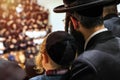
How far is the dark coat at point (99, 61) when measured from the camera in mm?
1265

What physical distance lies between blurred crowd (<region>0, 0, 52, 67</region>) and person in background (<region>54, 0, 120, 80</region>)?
2505mm

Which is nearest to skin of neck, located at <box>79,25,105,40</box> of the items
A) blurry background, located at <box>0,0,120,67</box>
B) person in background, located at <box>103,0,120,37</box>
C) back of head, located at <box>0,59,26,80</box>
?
back of head, located at <box>0,59,26,80</box>

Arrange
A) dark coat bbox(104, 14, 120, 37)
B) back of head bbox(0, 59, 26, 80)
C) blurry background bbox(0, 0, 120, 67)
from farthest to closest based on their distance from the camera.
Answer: blurry background bbox(0, 0, 120, 67)
dark coat bbox(104, 14, 120, 37)
back of head bbox(0, 59, 26, 80)

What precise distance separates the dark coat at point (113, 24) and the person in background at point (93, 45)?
445 mm

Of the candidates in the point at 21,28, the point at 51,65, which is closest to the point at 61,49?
the point at 51,65

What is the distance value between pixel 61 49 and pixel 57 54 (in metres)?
0.04

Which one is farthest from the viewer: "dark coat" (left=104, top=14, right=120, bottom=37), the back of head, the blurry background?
the blurry background

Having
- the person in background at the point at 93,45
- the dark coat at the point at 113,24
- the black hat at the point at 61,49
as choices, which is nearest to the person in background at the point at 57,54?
the black hat at the point at 61,49

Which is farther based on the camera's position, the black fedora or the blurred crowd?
the blurred crowd

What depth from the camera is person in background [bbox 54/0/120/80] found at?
1.27m

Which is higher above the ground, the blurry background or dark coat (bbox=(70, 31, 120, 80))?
dark coat (bbox=(70, 31, 120, 80))

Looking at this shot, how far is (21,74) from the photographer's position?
1.29 metres

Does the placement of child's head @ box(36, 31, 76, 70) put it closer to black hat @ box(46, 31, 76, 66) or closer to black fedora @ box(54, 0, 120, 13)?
black hat @ box(46, 31, 76, 66)

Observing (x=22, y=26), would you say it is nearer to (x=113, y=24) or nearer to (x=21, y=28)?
(x=21, y=28)
